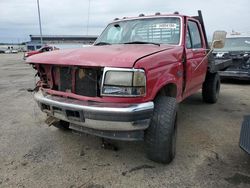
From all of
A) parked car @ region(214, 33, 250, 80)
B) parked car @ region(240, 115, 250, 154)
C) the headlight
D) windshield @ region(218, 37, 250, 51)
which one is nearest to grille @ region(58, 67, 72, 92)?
the headlight

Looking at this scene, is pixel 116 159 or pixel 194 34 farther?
pixel 194 34

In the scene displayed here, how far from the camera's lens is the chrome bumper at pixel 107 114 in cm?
267

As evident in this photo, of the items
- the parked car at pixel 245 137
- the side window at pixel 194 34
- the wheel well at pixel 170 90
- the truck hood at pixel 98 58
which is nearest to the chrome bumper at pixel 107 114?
the truck hood at pixel 98 58

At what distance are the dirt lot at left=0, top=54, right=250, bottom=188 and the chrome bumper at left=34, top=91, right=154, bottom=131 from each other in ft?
1.90

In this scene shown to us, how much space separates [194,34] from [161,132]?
2430mm

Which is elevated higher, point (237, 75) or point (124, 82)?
point (124, 82)

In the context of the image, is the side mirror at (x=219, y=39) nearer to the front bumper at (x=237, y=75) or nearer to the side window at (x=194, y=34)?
the side window at (x=194, y=34)

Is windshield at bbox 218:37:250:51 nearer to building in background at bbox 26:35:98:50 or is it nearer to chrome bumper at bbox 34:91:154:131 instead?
building in background at bbox 26:35:98:50

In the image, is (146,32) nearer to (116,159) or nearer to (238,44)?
(116,159)

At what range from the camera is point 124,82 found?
8.84 ft

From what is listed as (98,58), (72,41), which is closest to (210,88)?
(98,58)

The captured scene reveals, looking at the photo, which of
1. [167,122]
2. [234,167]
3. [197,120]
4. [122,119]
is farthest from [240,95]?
[122,119]

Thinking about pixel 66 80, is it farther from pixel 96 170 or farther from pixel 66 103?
pixel 96 170

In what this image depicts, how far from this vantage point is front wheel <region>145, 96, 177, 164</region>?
9.64ft
